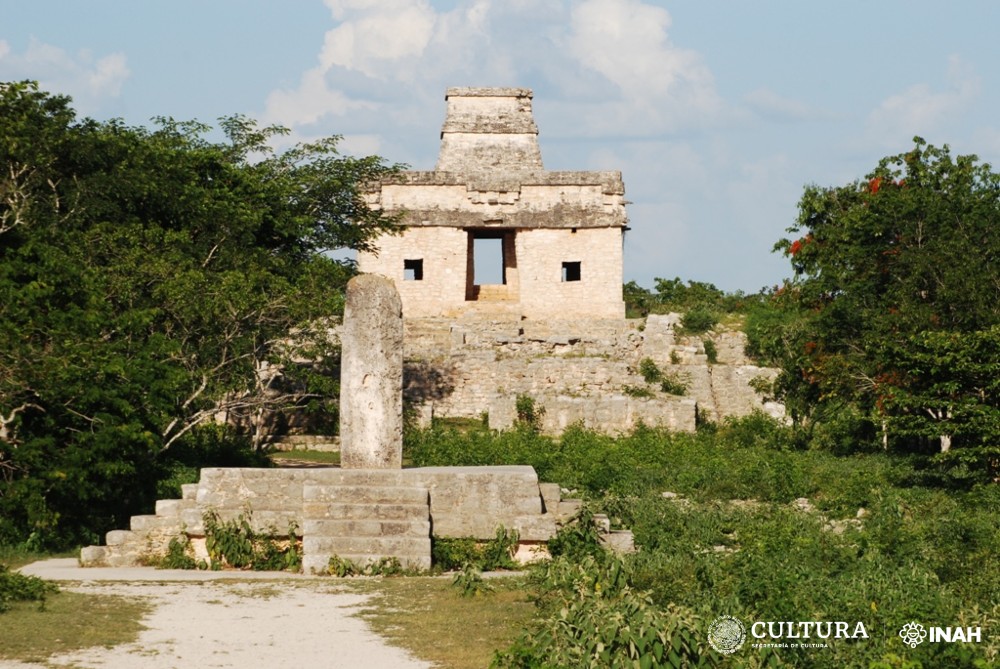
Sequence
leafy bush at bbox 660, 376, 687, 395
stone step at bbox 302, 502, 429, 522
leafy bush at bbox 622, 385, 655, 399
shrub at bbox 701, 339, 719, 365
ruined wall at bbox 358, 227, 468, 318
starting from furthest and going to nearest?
ruined wall at bbox 358, 227, 468, 318, shrub at bbox 701, 339, 719, 365, leafy bush at bbox 660, 376, 687, 395, leafy bush at bbox 622, 385, 655, 399, stone step at bbox 302, 502, 429, 522

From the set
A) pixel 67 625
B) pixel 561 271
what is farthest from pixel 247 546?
pixel 561 271

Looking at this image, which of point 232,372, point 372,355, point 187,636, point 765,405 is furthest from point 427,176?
point 187,636

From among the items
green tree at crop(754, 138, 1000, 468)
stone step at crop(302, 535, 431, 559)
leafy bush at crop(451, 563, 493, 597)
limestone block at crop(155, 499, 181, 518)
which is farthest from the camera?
green tree at crop(754, 138, 1000, 468)

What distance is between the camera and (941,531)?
47.0ft

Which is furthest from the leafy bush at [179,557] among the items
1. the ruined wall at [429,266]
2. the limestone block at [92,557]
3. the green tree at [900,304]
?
the ruined wall at [429,266]

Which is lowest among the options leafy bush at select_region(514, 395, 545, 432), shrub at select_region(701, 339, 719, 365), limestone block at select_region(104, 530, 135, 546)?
limestone block at select_region(104, 530, 135, 546)

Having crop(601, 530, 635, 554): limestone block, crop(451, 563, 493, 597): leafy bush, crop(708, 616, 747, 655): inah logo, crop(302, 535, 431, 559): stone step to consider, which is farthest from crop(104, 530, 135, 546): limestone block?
crop(708, 616, 747, 655): inah logo

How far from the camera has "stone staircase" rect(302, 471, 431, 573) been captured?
12.7 metres

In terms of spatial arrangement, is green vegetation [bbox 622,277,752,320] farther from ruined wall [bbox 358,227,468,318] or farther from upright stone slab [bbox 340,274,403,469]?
upright stone slab [bbox 340,274,403,469]

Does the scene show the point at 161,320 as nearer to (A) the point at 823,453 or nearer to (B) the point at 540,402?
(B) the point at 540,402

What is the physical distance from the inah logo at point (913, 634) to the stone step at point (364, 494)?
5.23 m

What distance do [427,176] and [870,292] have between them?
1048cm

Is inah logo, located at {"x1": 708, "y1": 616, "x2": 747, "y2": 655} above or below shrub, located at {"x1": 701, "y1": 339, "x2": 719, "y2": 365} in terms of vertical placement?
below

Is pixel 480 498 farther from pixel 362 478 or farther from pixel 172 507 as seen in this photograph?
pixel 172 507
